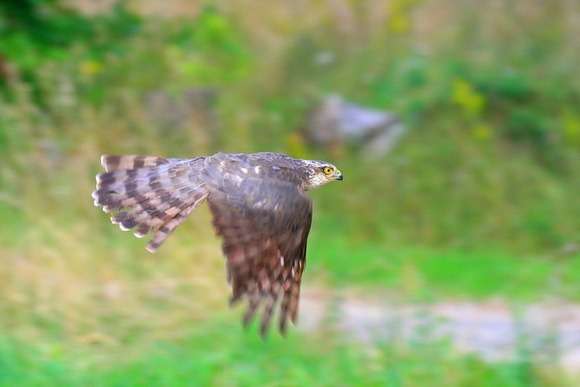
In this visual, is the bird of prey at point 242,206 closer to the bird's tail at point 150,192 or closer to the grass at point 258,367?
the bird's tail at point 150,192

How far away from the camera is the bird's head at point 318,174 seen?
222 inches

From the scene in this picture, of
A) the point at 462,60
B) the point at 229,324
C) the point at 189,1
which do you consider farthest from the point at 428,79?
the point at 229,324

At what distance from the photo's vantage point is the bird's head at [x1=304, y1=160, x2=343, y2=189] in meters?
5.63

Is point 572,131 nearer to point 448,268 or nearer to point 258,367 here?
point 448,268

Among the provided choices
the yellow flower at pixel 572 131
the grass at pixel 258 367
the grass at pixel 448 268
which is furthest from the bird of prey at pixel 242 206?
the yellow flower at pixel 572 131

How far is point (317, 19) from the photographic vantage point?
54.6ft

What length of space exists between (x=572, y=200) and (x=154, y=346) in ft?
23.2

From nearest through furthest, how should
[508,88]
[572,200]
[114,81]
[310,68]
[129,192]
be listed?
1. [129,192]
2. [114,81]
3. [572,200]
4. [508,88]
5. [310,68]

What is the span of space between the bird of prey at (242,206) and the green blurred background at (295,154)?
0.87m

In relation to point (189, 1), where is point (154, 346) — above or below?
below

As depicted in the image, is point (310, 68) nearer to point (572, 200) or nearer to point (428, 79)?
point (428, 79)

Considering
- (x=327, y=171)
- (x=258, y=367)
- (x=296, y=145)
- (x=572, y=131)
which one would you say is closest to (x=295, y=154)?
(x=296, y=145)

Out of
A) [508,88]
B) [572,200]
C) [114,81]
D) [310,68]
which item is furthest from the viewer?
[310,68]

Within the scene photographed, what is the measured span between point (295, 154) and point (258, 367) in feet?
25.4
